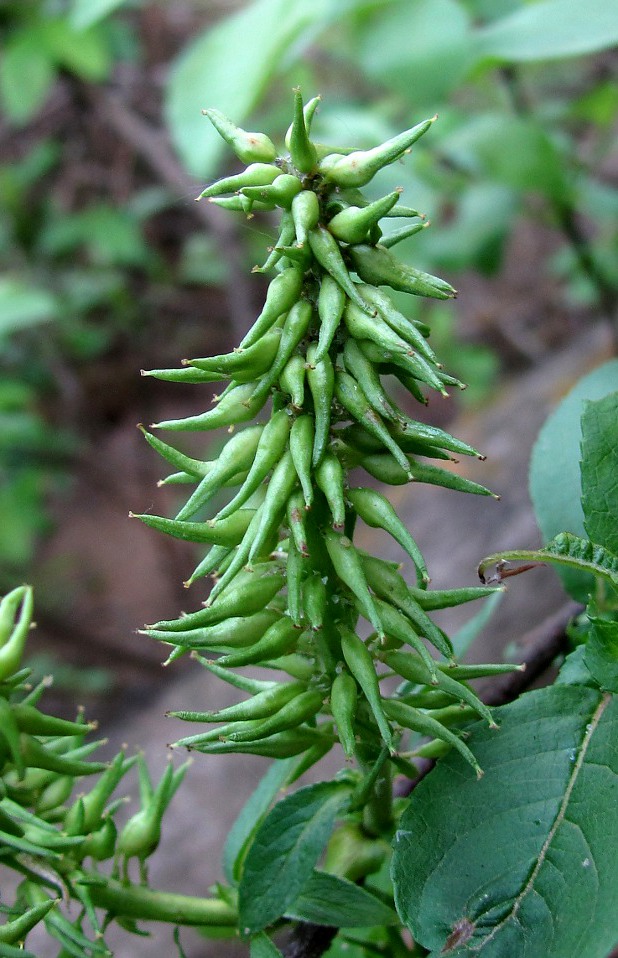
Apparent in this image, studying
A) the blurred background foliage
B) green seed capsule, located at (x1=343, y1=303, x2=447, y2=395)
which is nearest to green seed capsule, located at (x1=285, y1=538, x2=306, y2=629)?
green seed capsule, located at (x1=343, y1=303, x2=447, y2=395)

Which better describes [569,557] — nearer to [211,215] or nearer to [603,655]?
[603,655]

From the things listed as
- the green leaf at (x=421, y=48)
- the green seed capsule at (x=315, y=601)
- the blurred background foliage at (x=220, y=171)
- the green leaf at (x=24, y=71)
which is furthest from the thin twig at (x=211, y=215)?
the green seed capsule at (x=315, y=601)

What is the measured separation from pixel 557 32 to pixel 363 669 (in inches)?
70.3

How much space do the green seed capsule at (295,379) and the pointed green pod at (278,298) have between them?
43mm

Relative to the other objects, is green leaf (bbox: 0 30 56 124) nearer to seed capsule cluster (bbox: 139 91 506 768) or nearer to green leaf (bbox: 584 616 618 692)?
seed capsule cluster (bbox: 139 91 506 768)

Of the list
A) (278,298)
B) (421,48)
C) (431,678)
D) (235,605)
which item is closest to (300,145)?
(278,298)

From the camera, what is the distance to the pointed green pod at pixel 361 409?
87 cm

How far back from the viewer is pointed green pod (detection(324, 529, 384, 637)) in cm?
90

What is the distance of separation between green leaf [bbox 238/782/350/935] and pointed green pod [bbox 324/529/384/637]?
0.32 metres

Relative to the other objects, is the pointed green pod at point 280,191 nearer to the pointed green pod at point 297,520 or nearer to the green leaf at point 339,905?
the pointed green pod at point 297,520

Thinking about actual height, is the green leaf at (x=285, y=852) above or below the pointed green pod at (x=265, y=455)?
below

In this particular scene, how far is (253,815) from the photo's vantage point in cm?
130

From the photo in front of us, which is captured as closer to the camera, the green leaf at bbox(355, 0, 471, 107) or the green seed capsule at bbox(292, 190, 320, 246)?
the green seed capsule at bbox(292, 190, 320, 246)

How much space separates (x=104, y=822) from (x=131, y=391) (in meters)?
6.81
